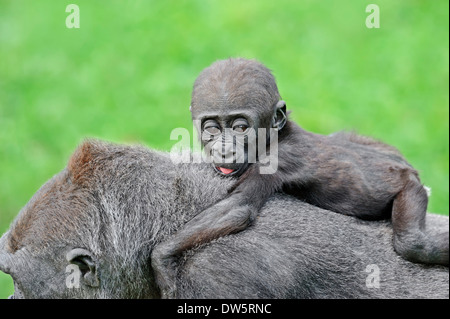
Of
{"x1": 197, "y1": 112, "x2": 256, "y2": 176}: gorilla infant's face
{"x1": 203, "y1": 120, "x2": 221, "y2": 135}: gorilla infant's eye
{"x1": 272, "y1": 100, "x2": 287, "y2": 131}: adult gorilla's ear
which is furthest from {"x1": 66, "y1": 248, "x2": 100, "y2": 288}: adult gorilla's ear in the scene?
{"x1": 272, "y1": 100, "x2": 287, "y2": 131}: adult gorilla's ear

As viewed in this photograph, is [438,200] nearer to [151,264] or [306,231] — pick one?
[306,231]

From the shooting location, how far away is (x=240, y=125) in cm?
579

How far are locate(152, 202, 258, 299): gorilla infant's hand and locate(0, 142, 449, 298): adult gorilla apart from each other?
0.06 m

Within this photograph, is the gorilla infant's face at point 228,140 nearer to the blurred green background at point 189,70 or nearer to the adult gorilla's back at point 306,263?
the adult gorilla's back at point 306,263

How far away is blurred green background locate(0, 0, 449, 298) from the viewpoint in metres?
11.4

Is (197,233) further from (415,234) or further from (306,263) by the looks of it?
(415,234)

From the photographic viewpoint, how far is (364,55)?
1301 centimetres

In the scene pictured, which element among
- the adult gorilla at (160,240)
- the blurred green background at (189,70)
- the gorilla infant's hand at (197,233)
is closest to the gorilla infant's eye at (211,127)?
the adult gorilla at (160,240)

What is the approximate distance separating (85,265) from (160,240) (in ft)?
1.79

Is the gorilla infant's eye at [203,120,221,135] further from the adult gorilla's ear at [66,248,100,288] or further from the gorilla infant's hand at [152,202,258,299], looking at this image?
the adult gorilla's ear at [66,248,100,288]

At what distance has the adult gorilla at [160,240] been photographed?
5.16m

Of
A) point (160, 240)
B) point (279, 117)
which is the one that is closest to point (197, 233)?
point (160, 240)
